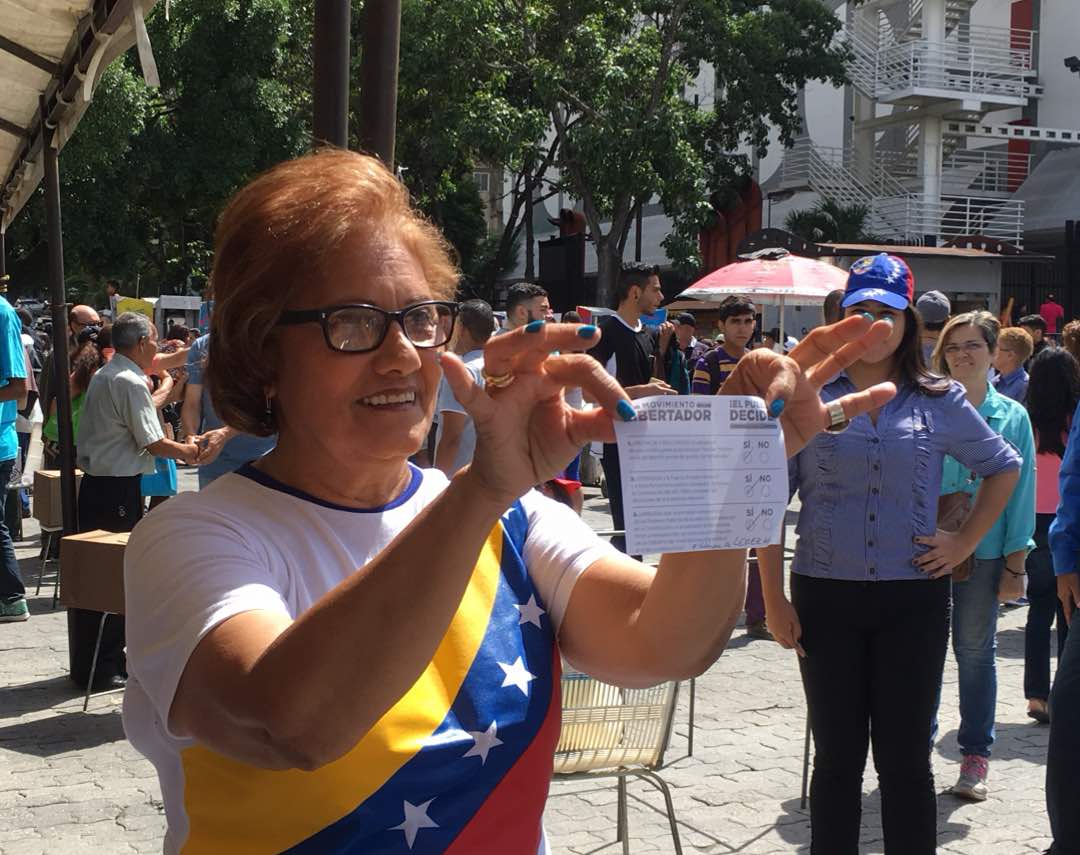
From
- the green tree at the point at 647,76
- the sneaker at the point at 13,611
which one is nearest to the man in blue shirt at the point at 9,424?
the sneaker at the point at 13,611

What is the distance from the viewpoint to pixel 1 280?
29.0 ft

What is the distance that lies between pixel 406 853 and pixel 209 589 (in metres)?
0.43

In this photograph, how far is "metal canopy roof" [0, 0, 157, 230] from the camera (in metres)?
4.65

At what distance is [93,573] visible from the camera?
6133 mm

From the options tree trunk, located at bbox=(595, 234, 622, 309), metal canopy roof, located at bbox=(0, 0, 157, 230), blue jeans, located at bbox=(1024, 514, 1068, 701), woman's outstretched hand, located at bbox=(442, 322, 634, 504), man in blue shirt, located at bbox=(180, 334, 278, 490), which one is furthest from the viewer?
tree trunk, located at bbox=(595, 234, 622, 309)

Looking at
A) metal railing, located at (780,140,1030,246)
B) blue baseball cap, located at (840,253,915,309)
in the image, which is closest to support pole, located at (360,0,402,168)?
blue baseball cap, located at (840,253,915,309)

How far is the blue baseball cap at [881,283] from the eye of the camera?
3.95 metres

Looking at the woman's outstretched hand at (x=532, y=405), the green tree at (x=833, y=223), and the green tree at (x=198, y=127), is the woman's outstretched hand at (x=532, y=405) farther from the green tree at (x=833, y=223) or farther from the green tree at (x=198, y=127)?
the green tree at (x=833, y=223)

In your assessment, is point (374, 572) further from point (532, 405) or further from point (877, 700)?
point (877, 700)

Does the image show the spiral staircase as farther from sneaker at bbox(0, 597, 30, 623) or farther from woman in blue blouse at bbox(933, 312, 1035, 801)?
sneaker at bbox(0, 597, 30, 623)

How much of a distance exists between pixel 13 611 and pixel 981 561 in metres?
5.90

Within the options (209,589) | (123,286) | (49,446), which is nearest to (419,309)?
(209,589)

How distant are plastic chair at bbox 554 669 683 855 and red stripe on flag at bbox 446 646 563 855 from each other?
2046mm

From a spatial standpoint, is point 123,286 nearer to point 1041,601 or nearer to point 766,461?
point 1041,601
